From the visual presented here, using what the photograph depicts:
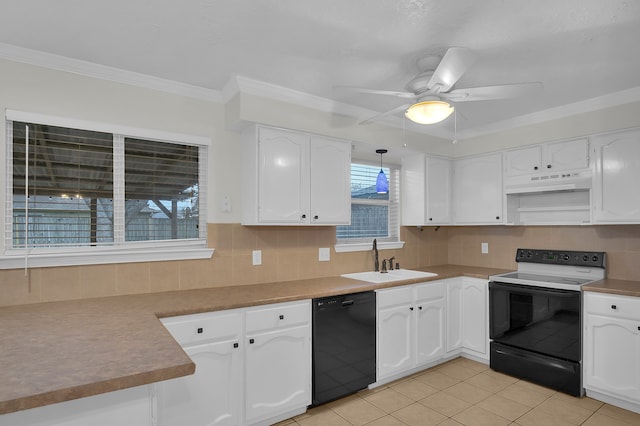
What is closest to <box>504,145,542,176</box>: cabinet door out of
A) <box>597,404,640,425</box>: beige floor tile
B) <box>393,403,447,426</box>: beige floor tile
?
<box>597,404,640,425</box>: beige floor tile

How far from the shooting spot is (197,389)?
2068 mm

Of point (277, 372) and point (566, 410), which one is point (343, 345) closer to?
point (277, 372)

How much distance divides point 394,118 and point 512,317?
2.11m

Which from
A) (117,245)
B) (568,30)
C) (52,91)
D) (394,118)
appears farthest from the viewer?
(394,118)

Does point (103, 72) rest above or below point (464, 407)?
above

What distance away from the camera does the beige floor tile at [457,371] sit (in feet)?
10.5

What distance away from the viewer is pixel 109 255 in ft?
7.64

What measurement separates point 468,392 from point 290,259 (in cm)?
181

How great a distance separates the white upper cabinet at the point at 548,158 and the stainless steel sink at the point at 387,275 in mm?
1358

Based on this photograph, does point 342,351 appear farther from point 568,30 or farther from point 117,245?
point 568,30

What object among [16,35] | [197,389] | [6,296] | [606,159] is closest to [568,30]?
[606,159]

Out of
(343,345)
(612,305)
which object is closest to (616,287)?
(612,305)

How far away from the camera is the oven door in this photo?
2812 mm

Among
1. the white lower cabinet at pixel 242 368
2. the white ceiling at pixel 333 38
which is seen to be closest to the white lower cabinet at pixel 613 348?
the white ceiling at pixel 333 38
